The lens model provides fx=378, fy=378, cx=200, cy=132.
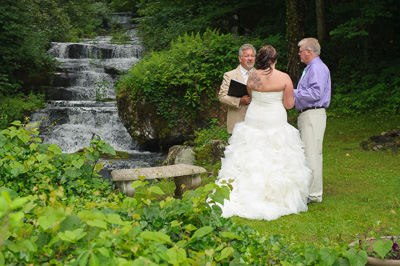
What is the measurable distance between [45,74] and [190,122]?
360 inches

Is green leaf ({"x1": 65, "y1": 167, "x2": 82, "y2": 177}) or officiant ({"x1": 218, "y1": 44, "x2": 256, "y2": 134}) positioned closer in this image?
green leaf ({"x1": 65, "y1": 167, "x2": 82, "y2": 177})

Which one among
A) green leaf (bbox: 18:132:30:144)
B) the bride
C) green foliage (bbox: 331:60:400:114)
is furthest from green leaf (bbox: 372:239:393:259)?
green foliage (bbox: 331:60:400:114)

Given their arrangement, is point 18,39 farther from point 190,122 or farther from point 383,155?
point 383,155

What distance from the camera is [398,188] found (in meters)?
6.25

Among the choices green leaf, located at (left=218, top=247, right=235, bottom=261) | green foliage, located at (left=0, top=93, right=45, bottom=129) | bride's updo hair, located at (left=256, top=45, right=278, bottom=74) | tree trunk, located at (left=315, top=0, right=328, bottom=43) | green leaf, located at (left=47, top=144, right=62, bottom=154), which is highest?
tree trunk, located at (left=315, top=0, right=328, bottom=43)

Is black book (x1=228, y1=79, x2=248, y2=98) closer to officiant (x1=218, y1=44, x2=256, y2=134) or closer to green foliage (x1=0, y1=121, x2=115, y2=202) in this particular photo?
officiant (x1=218, y1=44, x2=256, y2=134)

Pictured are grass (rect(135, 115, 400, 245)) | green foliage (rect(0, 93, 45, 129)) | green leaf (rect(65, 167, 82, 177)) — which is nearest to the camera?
grass (rect(135, 115, 400, 245))

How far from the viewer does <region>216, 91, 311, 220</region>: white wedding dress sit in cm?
507

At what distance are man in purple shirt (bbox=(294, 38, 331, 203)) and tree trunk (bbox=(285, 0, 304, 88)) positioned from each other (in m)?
5.57

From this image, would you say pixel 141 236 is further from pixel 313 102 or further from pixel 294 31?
pixel 294 31

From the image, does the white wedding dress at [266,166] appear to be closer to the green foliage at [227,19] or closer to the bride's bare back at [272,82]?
the bride's bare back at [272,82]

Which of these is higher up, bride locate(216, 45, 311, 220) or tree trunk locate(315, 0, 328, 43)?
tree trunk locate(315, 0, 328, 43)

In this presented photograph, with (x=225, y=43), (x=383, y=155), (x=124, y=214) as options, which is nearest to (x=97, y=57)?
(x=225, y=43)

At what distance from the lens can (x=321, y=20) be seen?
1468 cm
